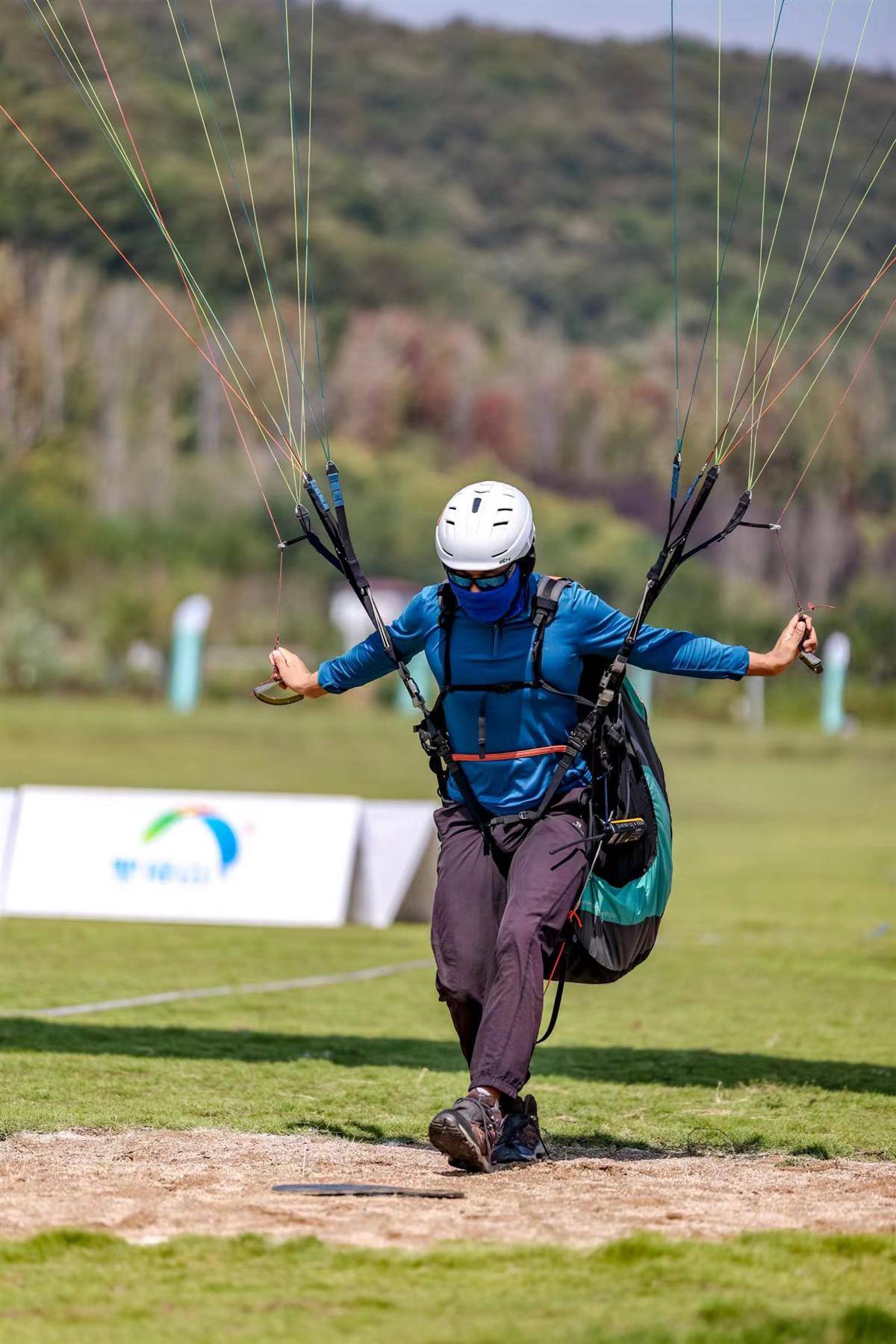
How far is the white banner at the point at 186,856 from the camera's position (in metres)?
16.3

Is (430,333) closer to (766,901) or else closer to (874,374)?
(874,374)

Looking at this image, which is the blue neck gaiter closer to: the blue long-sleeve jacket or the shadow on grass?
the blue long-sleeve jacket

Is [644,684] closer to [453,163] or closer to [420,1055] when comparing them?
[420,1055]

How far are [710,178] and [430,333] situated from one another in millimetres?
13323

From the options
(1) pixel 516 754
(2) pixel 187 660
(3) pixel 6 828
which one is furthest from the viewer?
(2) pixel 187 660

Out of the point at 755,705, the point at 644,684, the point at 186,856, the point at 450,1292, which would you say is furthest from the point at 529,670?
the point at 755,705

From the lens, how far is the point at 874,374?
159ft

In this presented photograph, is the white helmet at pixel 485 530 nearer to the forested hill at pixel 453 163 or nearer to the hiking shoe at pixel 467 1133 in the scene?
the hiking shoe at pixel 467 1133

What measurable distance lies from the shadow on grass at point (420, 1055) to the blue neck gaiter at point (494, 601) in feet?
9.64

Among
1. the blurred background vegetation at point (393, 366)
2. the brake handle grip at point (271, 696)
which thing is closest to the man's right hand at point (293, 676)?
the brake handle grip at point (271, 696)

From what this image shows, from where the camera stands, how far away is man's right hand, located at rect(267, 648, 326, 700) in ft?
21.7

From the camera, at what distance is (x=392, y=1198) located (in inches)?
208

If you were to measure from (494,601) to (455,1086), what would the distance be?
8.90 ft

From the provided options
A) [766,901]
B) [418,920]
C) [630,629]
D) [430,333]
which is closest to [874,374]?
[430,333]
